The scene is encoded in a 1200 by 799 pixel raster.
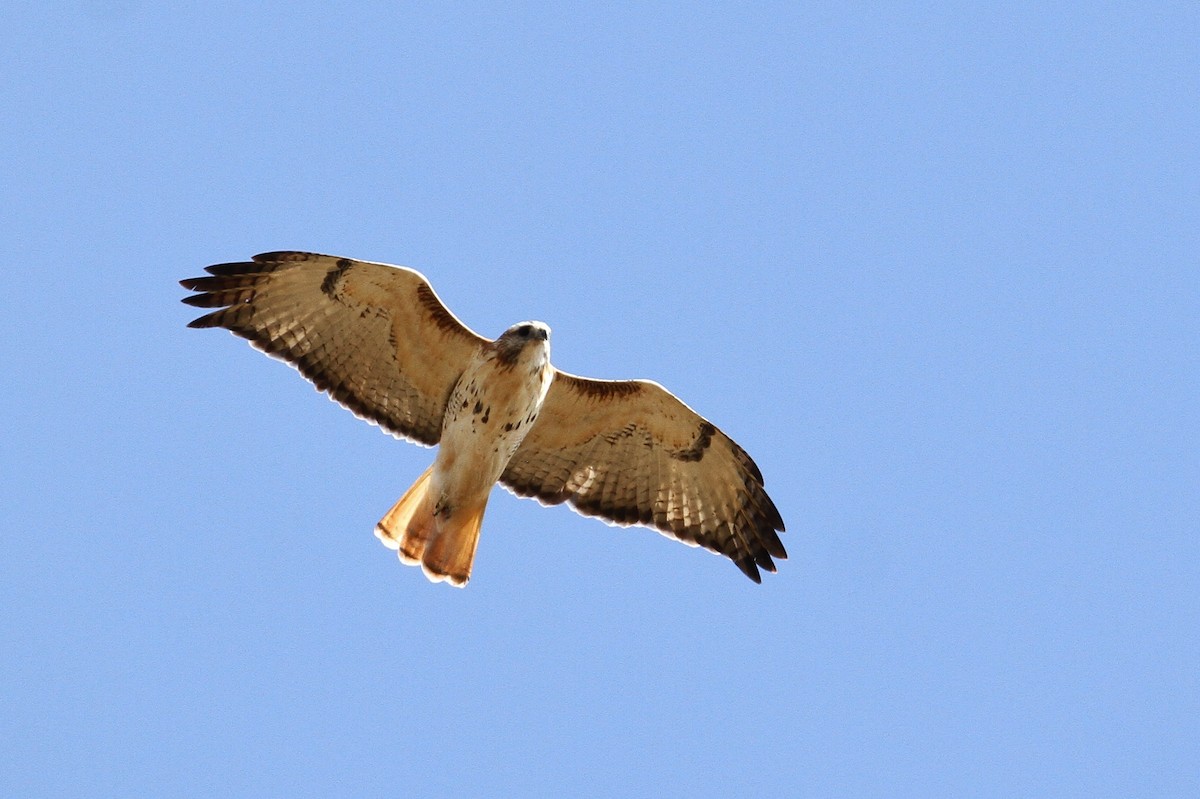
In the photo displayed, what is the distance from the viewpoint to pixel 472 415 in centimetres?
1197

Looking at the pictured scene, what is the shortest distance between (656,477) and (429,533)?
201 centimetres

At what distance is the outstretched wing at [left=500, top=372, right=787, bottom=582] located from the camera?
12703 millimetres

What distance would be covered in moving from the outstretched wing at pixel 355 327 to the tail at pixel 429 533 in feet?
1.92

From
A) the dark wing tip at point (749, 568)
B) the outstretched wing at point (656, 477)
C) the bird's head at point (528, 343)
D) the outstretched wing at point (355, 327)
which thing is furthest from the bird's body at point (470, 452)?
the dark wing tip at point (749, 568)

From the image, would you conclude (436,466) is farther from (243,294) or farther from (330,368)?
(243,294)

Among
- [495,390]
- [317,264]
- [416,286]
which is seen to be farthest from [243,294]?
[495,390]

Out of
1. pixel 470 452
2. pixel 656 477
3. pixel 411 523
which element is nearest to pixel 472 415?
pixel 470 452

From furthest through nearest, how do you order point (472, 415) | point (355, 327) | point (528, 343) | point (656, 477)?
point (656, 477)
point (355, 327)
point (472, 415)
point (528, 343)

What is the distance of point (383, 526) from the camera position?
12.2 metres

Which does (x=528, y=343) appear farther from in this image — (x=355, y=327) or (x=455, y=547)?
(x=455, y=547)

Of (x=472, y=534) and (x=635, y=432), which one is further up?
(x=635, y=432)

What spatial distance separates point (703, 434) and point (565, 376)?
1.33 metres

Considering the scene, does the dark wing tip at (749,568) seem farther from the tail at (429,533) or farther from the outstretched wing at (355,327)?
the outstretched wing at (355,327)

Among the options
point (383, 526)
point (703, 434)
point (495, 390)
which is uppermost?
point (703, 434)
